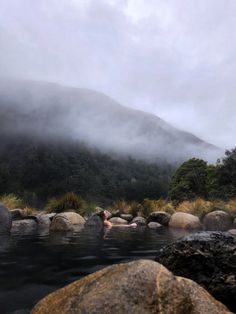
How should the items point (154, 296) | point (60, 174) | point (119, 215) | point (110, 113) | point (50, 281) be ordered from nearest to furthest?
point (154, 296)
point (50, 281)
point (119, 215)
point (60, 174)
point (110, 113)

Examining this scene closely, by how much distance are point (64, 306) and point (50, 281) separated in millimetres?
2668

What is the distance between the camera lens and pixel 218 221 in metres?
20.8

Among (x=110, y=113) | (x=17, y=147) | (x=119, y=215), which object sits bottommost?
(x=119, y=215)

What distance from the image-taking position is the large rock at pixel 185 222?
20359mm

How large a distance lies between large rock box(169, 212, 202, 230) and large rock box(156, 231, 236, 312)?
Answer: 14.0 m

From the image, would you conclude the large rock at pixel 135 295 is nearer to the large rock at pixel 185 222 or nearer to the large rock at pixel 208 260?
the large rock at pixel 208 260

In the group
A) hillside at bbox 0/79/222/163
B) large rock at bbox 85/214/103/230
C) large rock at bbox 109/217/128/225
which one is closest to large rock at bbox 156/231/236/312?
large rock at bbox 85/214/103/230

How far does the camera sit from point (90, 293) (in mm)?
4316

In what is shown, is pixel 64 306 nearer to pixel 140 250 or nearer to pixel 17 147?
pixel 140 250

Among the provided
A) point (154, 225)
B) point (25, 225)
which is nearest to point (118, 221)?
point (154, 225)

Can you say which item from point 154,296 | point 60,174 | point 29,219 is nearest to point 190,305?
point 154,296

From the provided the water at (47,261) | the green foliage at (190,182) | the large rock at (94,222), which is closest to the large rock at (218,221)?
the large rock at (94,222)

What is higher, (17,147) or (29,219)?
(17,147)

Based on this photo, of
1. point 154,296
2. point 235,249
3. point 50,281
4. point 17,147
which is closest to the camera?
point 154,296
